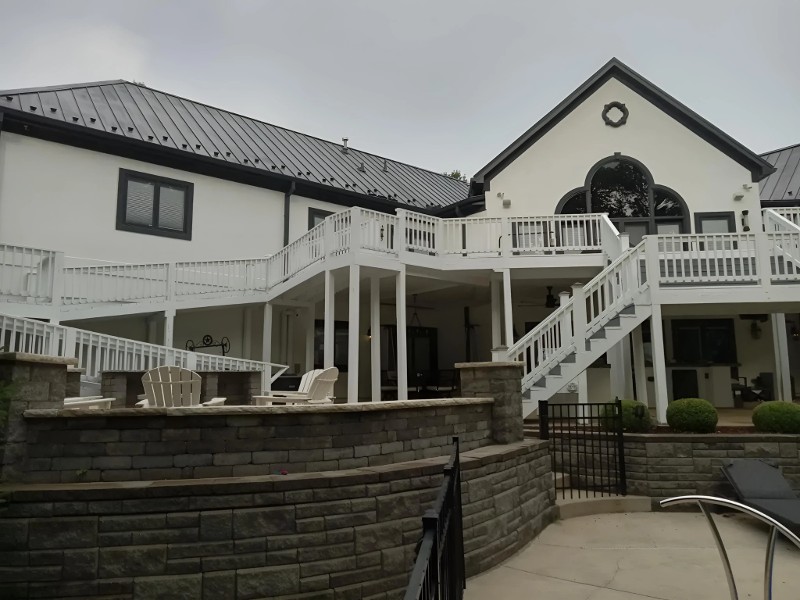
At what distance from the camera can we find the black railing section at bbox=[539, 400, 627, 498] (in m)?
7.96

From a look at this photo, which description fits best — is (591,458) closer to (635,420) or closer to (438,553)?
(635,420)

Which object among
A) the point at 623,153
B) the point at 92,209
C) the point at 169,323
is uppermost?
the point at 623,153

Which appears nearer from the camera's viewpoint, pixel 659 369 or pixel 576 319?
pixel 576 319

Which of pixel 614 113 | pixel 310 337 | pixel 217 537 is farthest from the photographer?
pixel 614 113

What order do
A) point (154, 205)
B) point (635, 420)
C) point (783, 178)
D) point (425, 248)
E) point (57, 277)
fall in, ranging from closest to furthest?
1. point (635, 420)
2. point (57, 277)
3. point (425, 248)
4. point (154, 205)
5. point (783, 178)

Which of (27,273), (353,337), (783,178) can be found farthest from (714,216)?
(27,273)

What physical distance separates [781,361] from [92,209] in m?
15.7

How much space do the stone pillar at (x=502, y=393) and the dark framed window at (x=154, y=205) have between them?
389 inches

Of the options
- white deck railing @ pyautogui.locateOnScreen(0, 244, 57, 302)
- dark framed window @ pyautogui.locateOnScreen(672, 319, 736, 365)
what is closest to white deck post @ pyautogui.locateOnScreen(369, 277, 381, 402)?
white deck railing @ pyautogui.locateOnScreen(0, 244, 57, 302)

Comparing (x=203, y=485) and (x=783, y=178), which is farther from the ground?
(x=783, y=178)

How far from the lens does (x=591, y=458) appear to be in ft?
27.4

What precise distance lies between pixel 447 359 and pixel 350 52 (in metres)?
12.5

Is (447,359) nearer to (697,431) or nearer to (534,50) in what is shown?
(697,431)

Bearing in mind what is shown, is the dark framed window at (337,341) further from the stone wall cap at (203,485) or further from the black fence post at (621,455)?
the stone wall cap at (203,485)
